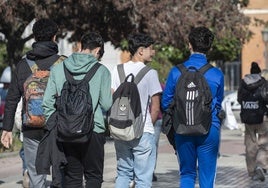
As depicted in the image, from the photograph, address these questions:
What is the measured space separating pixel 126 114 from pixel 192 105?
78cm

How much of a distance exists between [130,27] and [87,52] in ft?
43.2

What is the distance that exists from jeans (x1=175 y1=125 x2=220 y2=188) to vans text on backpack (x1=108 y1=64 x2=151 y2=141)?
491 mm

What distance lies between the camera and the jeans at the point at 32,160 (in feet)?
24.4

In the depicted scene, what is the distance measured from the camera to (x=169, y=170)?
1337 cm

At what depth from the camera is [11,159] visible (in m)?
15.8

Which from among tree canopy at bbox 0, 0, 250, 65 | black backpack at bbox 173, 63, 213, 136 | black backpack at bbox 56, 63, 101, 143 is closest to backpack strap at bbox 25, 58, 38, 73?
black backpack at bbox 56, 63, 101, 143

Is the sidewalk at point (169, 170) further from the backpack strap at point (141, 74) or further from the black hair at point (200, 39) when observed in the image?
the black hair at point (200, 39)

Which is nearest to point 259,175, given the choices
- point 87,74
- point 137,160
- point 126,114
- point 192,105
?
point 137,160

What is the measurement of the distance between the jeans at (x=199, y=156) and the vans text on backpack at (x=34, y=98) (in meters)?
1.26

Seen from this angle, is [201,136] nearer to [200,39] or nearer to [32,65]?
[200,39]

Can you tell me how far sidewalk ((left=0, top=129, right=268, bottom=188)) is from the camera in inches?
454

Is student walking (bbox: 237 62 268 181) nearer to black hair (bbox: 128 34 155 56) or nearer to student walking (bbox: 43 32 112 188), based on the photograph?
black hair (bbox: 128 34 155 56)

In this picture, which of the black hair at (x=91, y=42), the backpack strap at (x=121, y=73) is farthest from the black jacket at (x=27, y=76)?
the backpack strap at (x=121, y=73)

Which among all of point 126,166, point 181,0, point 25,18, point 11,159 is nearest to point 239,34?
point 181,0
